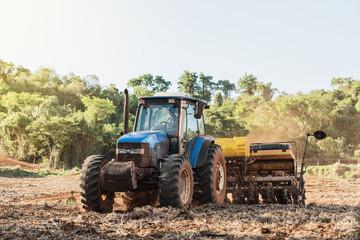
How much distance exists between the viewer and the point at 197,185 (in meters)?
7.59

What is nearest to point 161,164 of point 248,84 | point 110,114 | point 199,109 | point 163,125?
point 163,125

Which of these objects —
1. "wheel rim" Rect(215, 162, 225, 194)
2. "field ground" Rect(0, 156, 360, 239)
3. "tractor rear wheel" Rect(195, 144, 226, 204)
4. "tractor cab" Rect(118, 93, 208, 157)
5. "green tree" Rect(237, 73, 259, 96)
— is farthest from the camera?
"green tree" Rect(237, 73, 259, 96)

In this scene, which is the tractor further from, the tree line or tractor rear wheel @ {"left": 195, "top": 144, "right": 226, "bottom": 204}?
the tree line

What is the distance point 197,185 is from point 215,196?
1.45 ft

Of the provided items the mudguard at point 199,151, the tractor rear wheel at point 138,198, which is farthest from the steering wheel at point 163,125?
the tractor rear wheel at point 138,198

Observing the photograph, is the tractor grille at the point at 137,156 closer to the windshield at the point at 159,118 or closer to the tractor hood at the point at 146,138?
the tractor hood at the point at 146,138

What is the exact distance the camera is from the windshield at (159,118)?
24.1 feet

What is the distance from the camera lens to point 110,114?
41.8 meters

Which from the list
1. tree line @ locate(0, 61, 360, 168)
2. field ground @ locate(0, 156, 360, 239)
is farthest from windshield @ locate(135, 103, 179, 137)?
tree line @ locate(0, 61, 360, 168)

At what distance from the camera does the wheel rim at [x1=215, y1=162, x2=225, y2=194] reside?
806 centimetres

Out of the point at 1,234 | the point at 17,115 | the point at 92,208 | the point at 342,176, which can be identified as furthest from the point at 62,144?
the point at 1,234

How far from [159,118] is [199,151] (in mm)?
1098

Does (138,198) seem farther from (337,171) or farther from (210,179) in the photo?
(337,171)

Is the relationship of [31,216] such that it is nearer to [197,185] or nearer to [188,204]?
[188,204]
